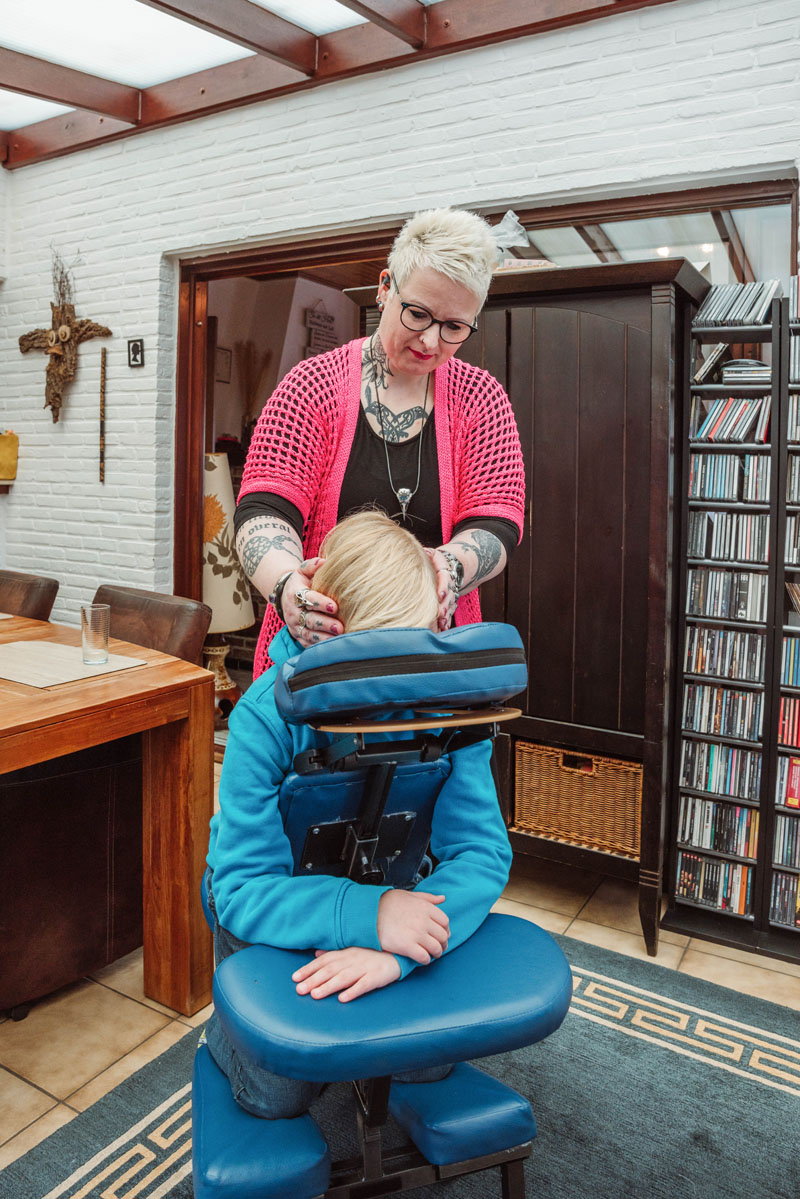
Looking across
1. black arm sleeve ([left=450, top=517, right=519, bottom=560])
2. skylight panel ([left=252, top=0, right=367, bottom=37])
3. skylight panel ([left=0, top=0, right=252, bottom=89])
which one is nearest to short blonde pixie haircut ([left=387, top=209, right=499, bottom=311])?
black arm sleeve ([left=450, top=517, right=519, bottom=560])

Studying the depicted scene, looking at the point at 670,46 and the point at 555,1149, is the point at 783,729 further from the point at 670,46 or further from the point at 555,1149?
the point at 670,46

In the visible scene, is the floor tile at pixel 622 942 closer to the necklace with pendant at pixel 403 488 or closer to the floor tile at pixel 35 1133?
the floor tile at pixel 35 1133

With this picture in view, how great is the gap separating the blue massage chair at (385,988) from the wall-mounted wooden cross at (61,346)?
3723 millimetres

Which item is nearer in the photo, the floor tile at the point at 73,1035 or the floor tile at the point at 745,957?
the floor tile at the point at 73,1035

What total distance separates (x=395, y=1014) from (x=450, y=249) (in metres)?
1.11

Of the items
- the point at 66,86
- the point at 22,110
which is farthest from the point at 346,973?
the point at 22,110

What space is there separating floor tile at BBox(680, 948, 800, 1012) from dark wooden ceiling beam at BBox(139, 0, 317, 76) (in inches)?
132

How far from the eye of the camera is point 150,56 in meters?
3.51

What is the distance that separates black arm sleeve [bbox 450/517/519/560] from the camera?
157 cm

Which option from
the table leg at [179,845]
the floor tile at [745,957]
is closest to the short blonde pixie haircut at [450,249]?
the table leg at [179,845]

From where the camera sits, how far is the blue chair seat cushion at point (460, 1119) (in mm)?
1174

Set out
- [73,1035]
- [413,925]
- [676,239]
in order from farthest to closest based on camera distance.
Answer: [676,239]
[73,1035]
[413,925]

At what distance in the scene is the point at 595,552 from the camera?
2484mm

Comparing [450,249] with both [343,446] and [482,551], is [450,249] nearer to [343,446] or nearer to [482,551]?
[343,446]
